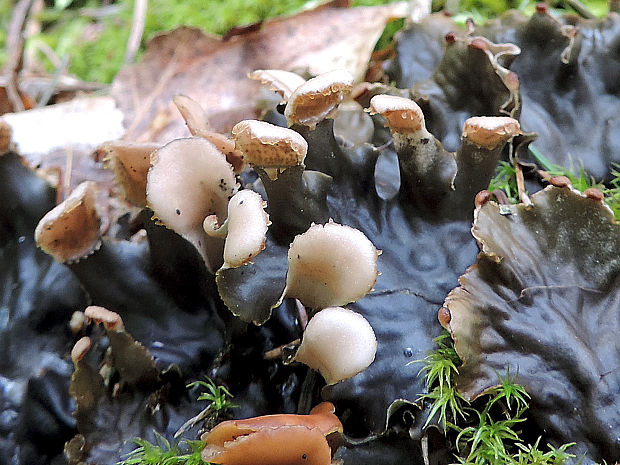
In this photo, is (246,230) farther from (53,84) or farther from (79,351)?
(53,84)

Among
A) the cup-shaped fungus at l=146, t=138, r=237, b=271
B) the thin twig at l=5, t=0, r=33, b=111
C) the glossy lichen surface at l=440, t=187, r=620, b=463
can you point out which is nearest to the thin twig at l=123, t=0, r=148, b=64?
the thin twig at l=5, t=0, r=33, b=111

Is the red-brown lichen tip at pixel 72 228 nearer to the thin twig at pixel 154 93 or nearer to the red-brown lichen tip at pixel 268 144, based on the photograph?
the red-brown lichen tip at pixel 268 144

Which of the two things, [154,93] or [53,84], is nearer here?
[154,93]

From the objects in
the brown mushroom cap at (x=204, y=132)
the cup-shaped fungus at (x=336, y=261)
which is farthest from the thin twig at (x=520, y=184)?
the brown mushroom cap at (x=204, y=132)

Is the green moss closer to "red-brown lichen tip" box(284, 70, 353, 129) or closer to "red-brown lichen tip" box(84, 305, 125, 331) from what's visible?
"red-brown lichen tip" box(284, 70, 353, 129)

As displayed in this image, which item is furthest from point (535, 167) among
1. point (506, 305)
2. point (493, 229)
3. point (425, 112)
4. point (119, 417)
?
point (119, 417)

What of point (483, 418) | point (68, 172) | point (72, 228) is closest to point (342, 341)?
point (483, 418)
